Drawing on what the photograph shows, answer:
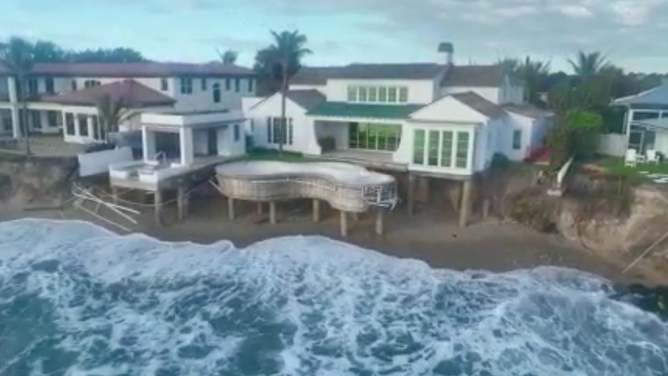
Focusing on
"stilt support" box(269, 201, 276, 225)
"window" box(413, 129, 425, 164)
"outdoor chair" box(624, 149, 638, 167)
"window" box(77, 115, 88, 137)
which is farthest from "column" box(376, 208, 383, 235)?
"window" box(77, 115, 88, 137)

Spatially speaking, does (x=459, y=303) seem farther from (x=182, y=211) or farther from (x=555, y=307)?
(x=182, y=211)

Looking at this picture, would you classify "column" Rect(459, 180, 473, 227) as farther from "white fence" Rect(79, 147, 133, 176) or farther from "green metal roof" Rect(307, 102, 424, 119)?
"white fence" Rect(79, 147, 133, 176)

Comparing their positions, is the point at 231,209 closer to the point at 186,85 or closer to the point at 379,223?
the point at 379,223

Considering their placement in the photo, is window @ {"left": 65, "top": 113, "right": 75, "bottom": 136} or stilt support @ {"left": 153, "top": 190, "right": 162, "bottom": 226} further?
window @ {"left": 65, "top": 113, "right": 75, "bottom": 136}

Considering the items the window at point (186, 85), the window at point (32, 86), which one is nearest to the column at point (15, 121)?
the window at point (32, 86)

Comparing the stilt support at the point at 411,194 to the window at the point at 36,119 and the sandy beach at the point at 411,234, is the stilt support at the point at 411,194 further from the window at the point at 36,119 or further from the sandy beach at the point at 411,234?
the window at the point at 36,119
